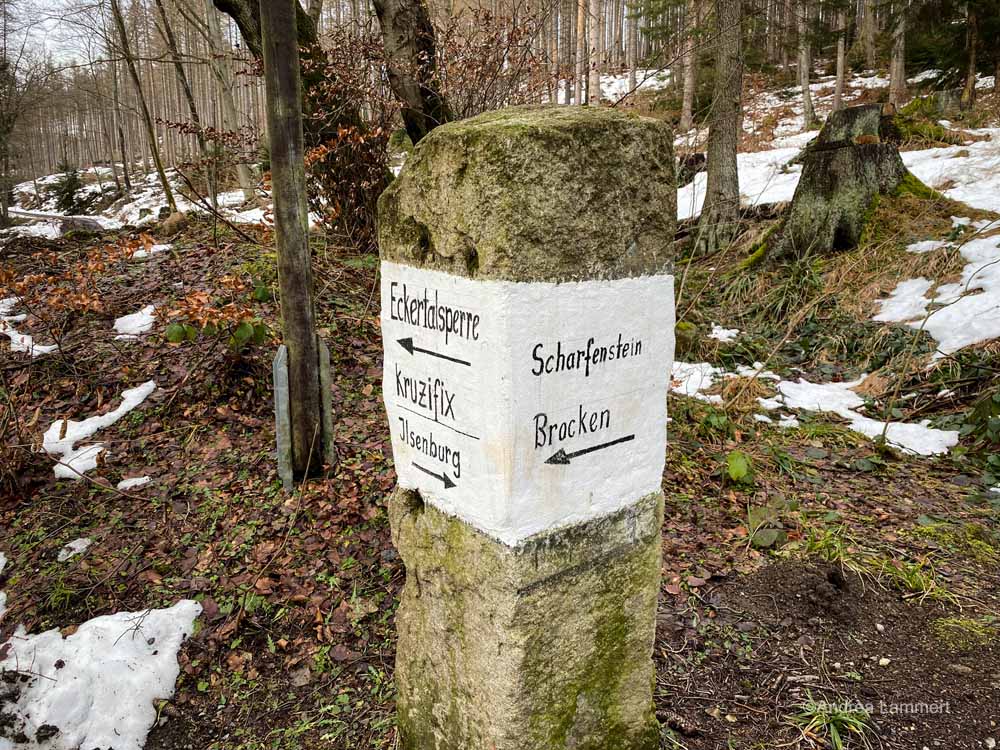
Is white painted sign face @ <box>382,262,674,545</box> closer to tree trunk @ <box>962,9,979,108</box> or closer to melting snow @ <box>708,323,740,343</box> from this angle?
melting snow @ <box>708,323,740,343</box>

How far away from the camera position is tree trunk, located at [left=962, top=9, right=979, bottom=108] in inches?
447

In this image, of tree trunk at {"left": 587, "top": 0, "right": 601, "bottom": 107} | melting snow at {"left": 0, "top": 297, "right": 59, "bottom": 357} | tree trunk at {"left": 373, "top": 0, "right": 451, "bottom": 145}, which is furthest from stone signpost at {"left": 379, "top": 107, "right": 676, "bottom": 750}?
melting snow at {"left": 0, "top": 297, "right": 59, "bottom": 357}

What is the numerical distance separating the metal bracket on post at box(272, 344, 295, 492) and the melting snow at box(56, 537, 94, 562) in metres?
1.05

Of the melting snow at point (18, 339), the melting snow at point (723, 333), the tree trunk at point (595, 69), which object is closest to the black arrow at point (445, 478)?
the tree trunk at point (595, 69)

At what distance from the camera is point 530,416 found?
1646 millimetres

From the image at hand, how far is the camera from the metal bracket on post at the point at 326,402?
3.54 m

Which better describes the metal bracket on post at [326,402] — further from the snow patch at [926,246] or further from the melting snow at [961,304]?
the snow patch at [926,246]

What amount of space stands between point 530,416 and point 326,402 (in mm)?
2231

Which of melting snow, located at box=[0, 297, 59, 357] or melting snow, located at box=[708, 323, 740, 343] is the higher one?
melting snow, located at box=[0, 297, 59, 357]

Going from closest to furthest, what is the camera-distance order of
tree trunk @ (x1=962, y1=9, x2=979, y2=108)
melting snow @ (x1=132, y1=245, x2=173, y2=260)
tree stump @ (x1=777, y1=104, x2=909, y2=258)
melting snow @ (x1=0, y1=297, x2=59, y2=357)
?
melting snow @ (x1=0, y1=297, x2=59, y2=357) → melting snow @ (x1=132, y1=245, x2=173, y2=260) → tree stump @ (x1=777, y1=104, x2=909, y2=258) → tree trunk @ (x1=962, y1=9, x2=979, y2=108)

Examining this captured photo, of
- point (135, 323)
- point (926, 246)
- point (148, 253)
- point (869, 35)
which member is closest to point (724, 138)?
point (926, 246)

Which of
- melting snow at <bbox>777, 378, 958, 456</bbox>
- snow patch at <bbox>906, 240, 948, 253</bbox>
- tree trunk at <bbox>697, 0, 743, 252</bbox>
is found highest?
tree trunk at <bbox>697, 0, 743, 252</bbox>

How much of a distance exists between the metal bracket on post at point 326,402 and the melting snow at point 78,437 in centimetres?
147

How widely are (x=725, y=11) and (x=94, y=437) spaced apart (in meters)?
8.46
